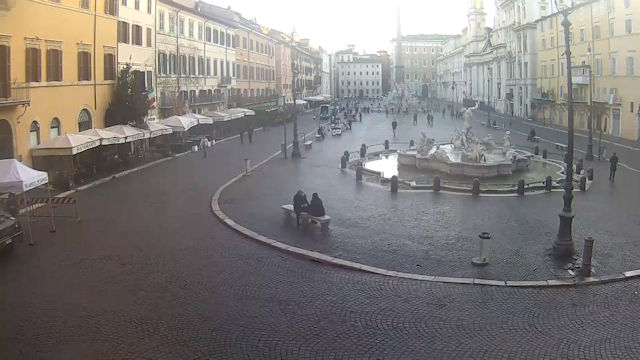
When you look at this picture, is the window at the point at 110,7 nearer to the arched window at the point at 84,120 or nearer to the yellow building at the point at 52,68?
the yellow building at the point at 52,68

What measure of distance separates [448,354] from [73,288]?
7.22 meters

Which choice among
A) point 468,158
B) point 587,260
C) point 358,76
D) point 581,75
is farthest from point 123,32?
point 358,76

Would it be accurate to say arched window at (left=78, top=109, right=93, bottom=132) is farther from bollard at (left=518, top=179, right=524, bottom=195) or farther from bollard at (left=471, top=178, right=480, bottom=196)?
bollard at (left=518, top=179, right=524, bottom=195)

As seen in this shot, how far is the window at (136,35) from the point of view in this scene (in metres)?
35.9

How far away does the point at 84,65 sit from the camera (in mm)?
30188

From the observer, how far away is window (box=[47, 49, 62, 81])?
88.4ft

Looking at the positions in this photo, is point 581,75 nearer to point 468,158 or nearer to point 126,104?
point 468,158

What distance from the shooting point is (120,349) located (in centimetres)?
873

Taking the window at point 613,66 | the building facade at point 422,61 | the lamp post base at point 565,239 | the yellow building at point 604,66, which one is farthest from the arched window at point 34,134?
the building facade at point 422,61

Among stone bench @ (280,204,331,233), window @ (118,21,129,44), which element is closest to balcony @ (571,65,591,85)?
window @ (118,21,129,44)

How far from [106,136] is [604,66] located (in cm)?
4057

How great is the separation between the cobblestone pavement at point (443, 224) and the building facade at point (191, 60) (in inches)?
753

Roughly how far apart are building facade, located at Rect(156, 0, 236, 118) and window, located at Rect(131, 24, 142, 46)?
3.10 meters

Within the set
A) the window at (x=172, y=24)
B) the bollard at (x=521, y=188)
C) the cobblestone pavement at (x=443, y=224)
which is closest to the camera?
the cobblestone pavement at (x=443, y=224)
